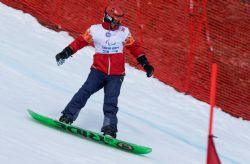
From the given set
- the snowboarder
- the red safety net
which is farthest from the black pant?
the red safety net

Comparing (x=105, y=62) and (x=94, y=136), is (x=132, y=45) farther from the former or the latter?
(x=94, y=136)

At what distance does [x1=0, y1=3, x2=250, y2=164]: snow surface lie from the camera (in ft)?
22.0

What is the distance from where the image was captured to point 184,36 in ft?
46.3

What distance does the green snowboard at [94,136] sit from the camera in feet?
24.4

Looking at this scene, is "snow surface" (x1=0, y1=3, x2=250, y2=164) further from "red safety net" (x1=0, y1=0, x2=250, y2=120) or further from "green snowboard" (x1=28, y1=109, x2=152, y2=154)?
"red safety net" (x1=0, y1=0, x2=250, y2=120)

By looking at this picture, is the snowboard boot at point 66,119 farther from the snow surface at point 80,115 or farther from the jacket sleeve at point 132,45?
the jacket sleeve at point 132,45

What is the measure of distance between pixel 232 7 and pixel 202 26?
206 centimetres

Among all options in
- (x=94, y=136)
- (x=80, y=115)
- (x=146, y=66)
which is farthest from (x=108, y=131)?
(x=80, y=115)

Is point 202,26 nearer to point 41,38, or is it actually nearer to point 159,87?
point 159,87

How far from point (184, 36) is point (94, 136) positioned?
695 centimetres

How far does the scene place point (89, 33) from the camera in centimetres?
790

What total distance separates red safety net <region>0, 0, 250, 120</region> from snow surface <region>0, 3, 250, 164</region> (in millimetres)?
439

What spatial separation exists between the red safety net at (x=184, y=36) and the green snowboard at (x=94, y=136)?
5.55m

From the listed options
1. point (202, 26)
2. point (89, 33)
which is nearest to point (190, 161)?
point (89, 33)
